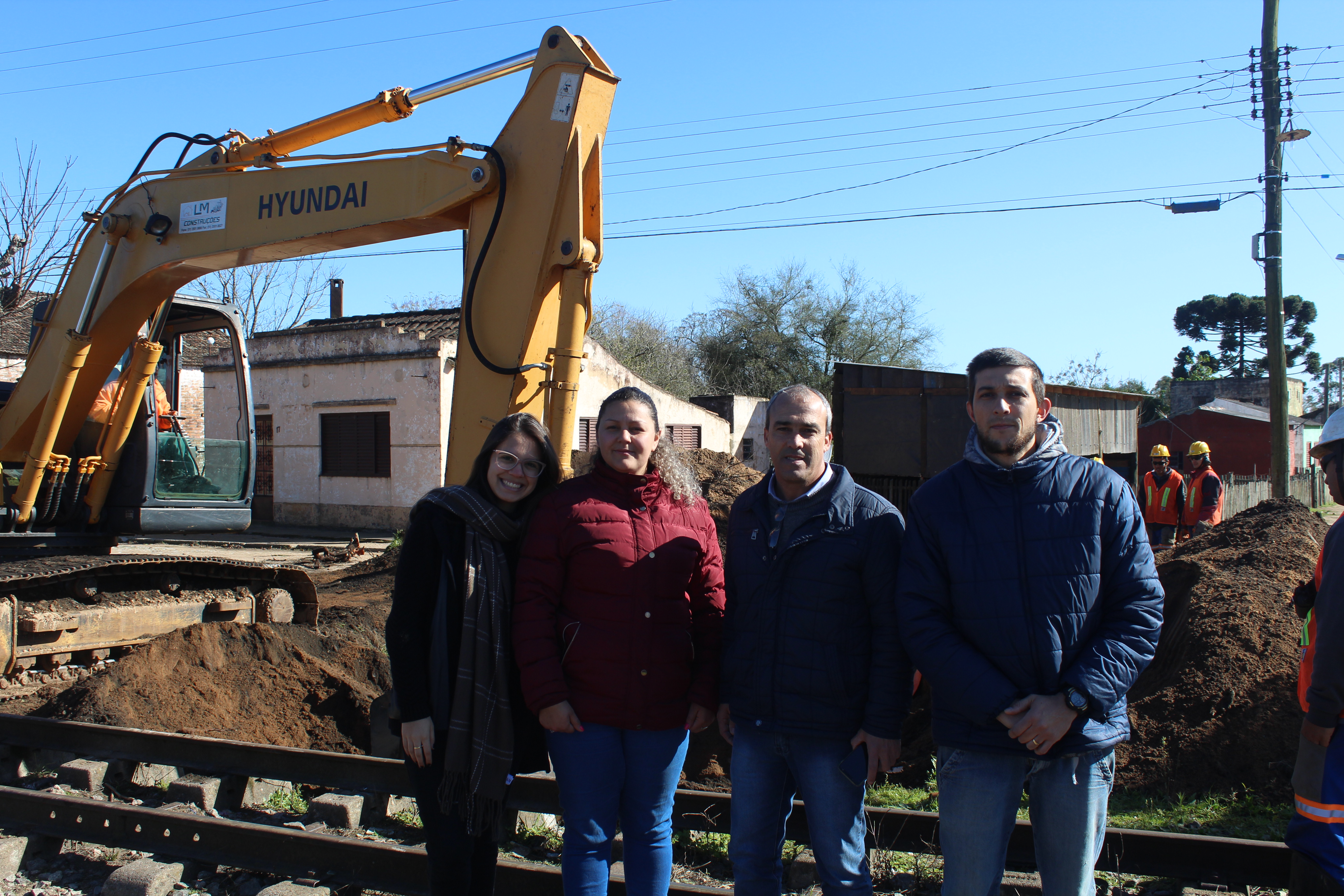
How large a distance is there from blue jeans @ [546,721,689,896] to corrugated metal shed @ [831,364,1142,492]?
810 centimetres

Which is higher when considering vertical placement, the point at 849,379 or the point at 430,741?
the point at 849,379

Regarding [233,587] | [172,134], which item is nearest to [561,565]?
[172,134]

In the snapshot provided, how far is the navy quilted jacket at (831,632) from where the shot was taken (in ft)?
9.01

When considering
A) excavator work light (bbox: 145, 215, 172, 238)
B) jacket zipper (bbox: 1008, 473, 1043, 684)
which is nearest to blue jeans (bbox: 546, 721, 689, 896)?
jacket zipper (bbox: 1008, 473, 1043, 684)

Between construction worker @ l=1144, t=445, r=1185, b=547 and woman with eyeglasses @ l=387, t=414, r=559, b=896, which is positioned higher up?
construction worker @ l=1144, t=445, r=1185, b=547

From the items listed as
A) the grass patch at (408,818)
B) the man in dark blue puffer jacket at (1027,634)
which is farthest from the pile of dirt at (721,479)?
the man in dark blue puffer jacket at (1027,634)

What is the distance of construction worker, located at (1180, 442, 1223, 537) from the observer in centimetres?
1112

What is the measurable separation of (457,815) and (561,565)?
921mm

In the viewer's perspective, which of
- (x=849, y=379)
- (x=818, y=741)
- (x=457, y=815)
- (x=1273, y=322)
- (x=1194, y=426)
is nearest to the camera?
(x=818, y=741)

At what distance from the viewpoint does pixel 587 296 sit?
4926mm

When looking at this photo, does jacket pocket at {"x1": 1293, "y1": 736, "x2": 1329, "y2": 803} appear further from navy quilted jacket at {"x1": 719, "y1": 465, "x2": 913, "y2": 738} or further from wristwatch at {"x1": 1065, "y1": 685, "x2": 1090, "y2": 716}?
navy quilted jacket at {"x1": 719, "y1": 465, "x2": 913, "y2": 738}

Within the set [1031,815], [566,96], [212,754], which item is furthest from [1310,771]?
[212,754]

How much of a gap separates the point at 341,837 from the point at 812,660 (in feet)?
9.14

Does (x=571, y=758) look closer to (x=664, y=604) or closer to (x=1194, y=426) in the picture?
(x=664, y=604)
